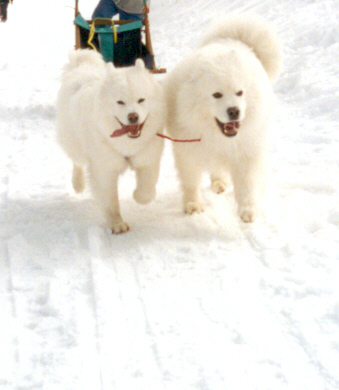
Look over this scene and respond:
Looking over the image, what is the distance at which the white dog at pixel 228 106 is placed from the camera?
10.9 ft

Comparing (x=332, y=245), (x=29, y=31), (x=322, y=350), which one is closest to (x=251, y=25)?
(x=332, y=245)

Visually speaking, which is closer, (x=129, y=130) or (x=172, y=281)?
(x=172, y=281)

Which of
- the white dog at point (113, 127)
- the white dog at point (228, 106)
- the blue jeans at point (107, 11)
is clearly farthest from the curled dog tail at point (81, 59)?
the blue jeans at point (107, 11)

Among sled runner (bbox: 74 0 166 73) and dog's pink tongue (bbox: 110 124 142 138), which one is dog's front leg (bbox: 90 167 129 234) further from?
sled runner (bbox: 74 0 166 73)

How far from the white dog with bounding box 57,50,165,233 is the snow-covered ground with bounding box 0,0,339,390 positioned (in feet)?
1.00

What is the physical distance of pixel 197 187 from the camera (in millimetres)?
3949

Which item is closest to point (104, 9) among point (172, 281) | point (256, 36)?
point (256, 36)

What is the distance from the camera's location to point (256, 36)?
155 inches

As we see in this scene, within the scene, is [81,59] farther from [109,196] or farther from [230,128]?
[230,128]

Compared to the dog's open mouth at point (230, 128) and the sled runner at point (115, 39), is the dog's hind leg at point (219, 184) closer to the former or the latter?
the dog's open mouth at point (230, 128)

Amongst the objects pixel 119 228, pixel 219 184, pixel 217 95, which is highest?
pixel 217 95

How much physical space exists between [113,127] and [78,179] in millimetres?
1068

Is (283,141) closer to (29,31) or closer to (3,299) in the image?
(3,299)

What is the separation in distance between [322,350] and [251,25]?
8.19 feet
